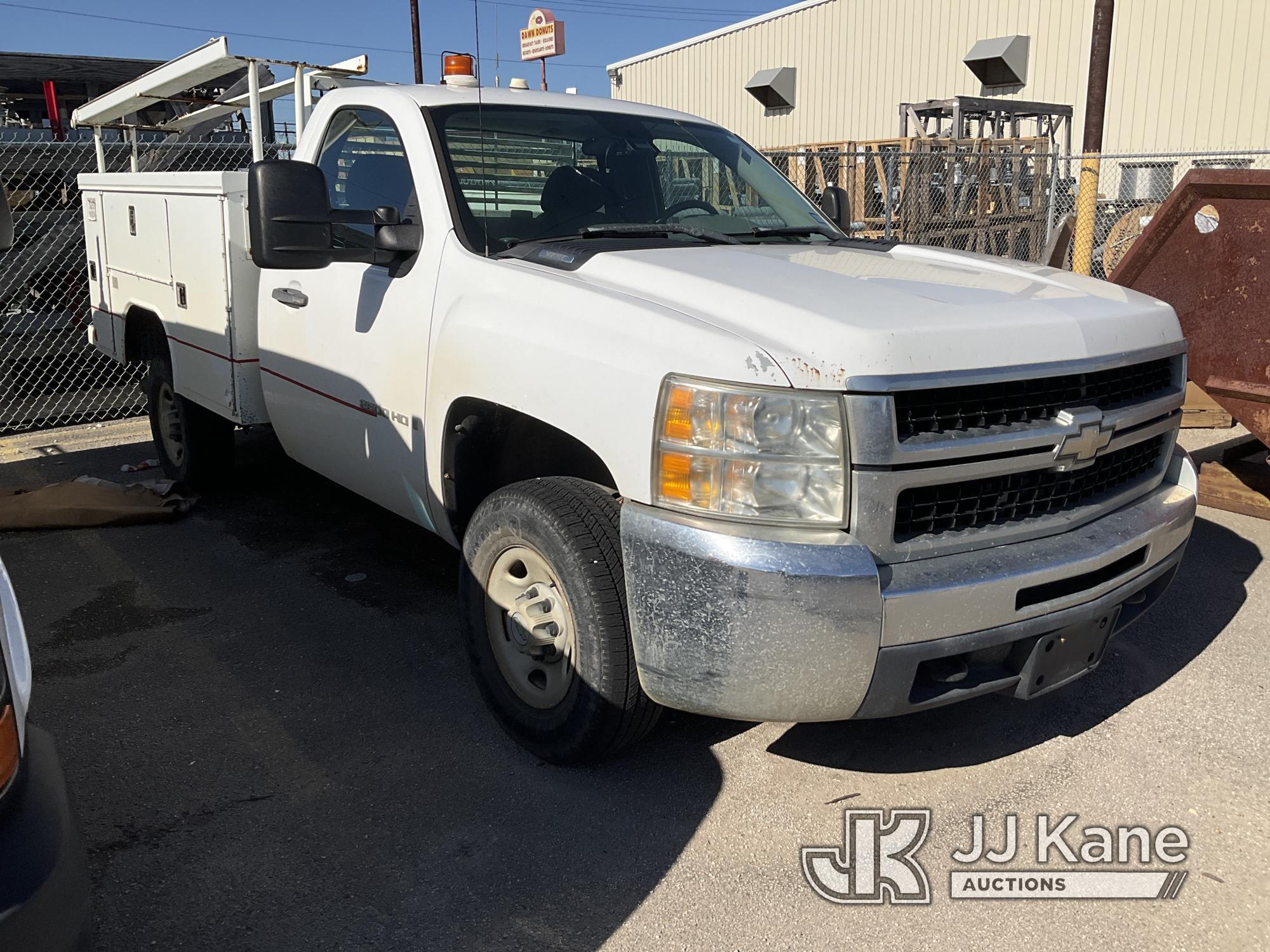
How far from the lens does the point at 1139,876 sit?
9.05 ft

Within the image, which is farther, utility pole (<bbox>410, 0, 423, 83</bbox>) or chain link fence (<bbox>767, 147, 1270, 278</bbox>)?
utility pole (<bbox>410, 0, 423, 83</bbox>)

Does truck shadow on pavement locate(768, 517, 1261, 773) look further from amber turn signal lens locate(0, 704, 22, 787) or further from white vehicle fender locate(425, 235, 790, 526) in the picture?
amber turn signal lens locate(0, 704, 22, 787)

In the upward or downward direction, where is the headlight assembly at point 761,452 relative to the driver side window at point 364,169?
downward

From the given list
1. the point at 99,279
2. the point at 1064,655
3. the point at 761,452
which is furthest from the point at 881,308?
the point at 99,279

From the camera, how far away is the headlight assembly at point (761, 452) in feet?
8.18

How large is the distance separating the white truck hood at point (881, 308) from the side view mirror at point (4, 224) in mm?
1489

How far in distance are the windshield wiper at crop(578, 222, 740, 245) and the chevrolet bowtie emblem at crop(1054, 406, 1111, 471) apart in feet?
4.37

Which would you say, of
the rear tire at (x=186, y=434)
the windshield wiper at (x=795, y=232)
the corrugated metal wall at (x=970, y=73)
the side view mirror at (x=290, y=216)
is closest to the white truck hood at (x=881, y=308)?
the windshield wiper at (x=795, y=232)

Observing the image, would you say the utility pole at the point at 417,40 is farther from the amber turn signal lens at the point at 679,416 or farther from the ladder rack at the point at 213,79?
the amber turn signal lens at the point at 679,416

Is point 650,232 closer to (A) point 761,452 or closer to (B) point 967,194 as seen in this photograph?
(A) point 761,452

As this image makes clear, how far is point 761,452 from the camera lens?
2512 mm

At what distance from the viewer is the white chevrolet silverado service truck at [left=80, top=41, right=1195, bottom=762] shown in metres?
2.51

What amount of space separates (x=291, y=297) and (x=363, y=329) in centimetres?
65

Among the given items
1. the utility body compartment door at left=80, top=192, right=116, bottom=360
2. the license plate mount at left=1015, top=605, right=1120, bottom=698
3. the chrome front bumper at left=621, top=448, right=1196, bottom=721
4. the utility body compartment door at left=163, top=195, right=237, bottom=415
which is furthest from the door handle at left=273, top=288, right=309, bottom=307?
the license plate mount at left=1015, top=605, right=1120, bottom=698
